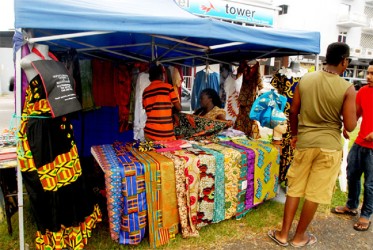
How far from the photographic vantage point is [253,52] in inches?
177

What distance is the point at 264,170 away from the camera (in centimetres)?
332

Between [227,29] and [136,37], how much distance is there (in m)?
1.72

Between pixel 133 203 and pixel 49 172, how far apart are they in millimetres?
734

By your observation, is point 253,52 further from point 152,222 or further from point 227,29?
point 152,222

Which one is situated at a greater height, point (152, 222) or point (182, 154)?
point (182, 154)

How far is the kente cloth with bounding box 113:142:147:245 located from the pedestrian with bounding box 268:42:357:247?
133 cm

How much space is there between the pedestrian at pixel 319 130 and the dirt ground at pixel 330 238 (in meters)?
0.20

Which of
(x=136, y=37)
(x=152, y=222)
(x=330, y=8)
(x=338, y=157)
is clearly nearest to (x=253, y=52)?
(x=136, y=37)

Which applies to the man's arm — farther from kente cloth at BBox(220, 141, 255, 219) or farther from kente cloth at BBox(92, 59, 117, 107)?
kente cloth at BBox(92, 59, 117, 107)

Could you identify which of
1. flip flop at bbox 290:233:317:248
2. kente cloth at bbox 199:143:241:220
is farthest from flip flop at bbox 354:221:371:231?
kente cloth at bbox 199:143:241:220

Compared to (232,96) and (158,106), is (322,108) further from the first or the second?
(232,96)

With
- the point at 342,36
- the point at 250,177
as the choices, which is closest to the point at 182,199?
the point at 250,177

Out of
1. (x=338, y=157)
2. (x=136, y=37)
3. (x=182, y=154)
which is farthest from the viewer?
(x=136, y=37)

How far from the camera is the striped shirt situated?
3.27 metres
